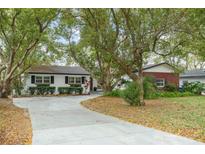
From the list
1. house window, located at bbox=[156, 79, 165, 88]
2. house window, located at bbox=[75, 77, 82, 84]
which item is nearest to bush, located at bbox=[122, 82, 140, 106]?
house window, located at bbox=[156, 79, 165, 88]

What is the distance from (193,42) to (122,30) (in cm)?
595

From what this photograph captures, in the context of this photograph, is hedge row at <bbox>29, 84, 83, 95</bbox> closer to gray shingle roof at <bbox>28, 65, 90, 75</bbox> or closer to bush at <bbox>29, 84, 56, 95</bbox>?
bush at <bbox>29, 84, 56, 95</bbox>

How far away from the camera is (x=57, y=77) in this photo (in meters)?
30.7

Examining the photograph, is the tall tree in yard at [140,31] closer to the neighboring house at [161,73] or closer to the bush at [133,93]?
the bush at [133,93]

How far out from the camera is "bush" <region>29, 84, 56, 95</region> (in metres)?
28.2

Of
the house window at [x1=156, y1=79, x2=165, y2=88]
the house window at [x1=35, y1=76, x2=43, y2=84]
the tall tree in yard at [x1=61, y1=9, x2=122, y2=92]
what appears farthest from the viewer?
the house window at [x1=156, y1=79, x2=165, y2=88]

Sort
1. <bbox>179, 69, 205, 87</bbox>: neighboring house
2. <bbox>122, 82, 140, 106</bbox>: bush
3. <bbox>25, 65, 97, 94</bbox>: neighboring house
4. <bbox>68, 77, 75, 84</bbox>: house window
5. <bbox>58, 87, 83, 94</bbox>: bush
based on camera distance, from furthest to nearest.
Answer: <bbox>179, 69, 205, 87</bbox>: neighboring house, <bbox>68, 77, 75, 84</bbox>: house window, <bbox>58, 87, 83, 94</bbox>: bush, <bbox>25, 65, 97, 94</bbox>: neighboring house, <bbox>122, 82, 140, 106</bbox>: bush

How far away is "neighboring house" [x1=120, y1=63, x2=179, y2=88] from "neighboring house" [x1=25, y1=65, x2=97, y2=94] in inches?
281

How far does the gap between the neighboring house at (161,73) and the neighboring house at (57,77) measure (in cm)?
713

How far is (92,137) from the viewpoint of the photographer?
805 cm

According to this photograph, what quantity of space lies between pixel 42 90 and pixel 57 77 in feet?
8.73

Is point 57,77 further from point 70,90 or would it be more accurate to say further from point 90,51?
point 90,51
